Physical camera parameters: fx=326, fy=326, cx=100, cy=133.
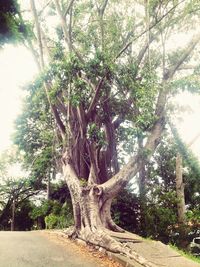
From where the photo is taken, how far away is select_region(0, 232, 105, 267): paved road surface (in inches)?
283

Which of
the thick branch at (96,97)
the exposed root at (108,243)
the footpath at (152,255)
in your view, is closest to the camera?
the footpath at (152,255)

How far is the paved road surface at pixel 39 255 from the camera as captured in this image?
23.5 ft

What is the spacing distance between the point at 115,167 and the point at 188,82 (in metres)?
4.90

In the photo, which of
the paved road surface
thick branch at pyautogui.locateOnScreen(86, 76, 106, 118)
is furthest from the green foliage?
thick branch at pyautogui.locateOnScreen(86, 76, 106, 118)

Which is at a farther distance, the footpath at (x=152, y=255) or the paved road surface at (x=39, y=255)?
the paved road surface at (x=39, y=255)

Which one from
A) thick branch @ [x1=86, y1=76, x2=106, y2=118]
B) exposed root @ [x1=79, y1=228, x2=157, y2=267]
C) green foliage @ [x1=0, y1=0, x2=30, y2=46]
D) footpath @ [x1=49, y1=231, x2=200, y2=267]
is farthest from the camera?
thick branch @ [x1=86, y1=76, x2=106, y2=118]

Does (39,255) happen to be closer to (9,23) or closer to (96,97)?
(96,97)

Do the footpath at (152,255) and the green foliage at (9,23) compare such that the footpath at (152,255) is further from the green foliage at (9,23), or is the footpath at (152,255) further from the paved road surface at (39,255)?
the green foliage at (9,23)

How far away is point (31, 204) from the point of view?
2089 centimetres

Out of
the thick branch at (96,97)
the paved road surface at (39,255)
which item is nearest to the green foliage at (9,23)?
the paved road surface at (39,255)

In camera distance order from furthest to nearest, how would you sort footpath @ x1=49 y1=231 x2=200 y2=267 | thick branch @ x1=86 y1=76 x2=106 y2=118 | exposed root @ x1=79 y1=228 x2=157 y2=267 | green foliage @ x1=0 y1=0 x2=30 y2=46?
thick branch @ x1=86 y1=76 x2=106 y2=118 < exposed root @ x1=79 y1=228 x2=157 y2=267 < footpath @ x1=49 y1=231 x2=200 y2=267 < green foliage @ x1=0 y1=0 x2=30 y2=46

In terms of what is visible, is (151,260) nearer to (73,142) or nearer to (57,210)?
(73,142)

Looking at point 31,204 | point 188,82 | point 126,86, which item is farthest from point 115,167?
point 31,204

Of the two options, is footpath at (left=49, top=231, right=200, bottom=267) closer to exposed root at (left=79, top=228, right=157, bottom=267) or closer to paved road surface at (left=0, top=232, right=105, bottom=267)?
exposed root at (left=79, top=228, right=157, bottom=267)
